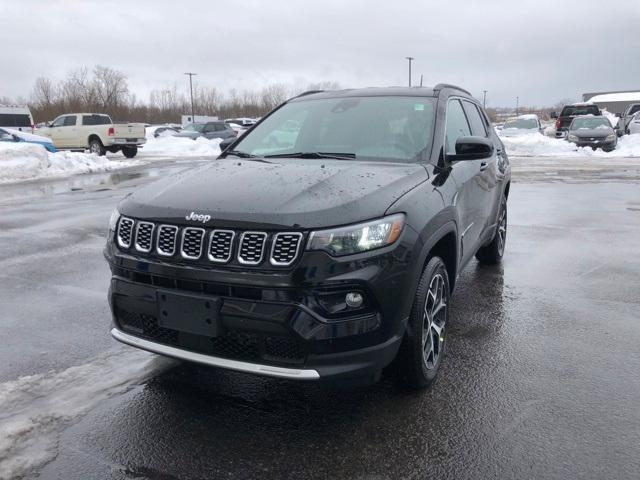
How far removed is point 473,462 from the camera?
110 inches

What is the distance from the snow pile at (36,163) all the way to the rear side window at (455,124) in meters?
15.4

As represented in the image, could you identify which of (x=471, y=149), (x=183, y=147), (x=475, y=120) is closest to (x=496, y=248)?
(x=475, y=120)

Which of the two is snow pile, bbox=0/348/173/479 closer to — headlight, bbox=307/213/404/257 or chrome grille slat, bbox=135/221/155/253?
chrome grille slat, bbox=135/221/155/253

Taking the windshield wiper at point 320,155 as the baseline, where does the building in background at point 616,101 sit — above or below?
above

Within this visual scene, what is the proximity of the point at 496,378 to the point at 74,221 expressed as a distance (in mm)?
7784

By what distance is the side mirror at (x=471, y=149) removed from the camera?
385cm

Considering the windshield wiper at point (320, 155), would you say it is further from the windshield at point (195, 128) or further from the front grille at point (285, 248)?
the windshield at point (195, 128)

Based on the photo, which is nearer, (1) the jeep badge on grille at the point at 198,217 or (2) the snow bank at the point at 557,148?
(1) the jeep badge on grille at the point at 198,217

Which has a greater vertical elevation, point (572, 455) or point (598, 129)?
point (598, 129)

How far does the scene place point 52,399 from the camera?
341 cm

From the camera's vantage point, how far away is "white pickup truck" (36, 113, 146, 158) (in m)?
25.4

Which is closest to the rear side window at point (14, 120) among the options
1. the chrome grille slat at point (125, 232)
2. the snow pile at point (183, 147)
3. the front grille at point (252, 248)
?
the snow pile at point (183, 147)

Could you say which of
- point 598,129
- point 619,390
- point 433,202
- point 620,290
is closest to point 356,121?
point 433,202

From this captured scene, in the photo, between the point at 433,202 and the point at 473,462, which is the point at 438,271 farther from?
the point at 473,462
